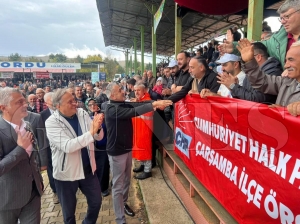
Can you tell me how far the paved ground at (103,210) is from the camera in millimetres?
3264

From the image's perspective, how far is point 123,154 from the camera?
9.93 ft

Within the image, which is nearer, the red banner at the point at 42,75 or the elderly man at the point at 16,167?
→ the elderly man at the point at 16,167

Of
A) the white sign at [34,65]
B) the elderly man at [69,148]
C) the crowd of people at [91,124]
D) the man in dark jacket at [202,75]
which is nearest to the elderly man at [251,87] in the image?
the crowd of people at [91,124]

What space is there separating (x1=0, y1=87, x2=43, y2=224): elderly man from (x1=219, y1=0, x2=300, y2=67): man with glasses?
242cm

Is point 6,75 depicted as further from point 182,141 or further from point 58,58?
point 58,58

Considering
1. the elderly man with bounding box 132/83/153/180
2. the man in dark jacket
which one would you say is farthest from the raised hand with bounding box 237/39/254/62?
the elderly man with bounding box 132/83/153/180

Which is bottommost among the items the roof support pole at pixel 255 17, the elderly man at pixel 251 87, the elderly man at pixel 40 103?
the elderly man at pixel 40 103

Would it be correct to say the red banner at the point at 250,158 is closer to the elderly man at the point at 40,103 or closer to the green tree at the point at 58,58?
the elderly man at the point at 40,103

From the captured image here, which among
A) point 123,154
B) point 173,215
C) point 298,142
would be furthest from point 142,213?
point 298,142

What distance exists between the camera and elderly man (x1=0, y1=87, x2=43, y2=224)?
1.94 meters

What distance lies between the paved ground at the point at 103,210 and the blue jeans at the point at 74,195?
2.13 feet

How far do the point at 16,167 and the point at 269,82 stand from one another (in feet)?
8.00

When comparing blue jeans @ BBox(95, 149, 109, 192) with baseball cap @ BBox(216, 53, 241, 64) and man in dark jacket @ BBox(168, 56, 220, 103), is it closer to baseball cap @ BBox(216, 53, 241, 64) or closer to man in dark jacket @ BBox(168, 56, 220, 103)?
man in dark jacket @ BBox(168, 56, 220, 103)

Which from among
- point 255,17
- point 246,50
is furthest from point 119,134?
point 255,17
